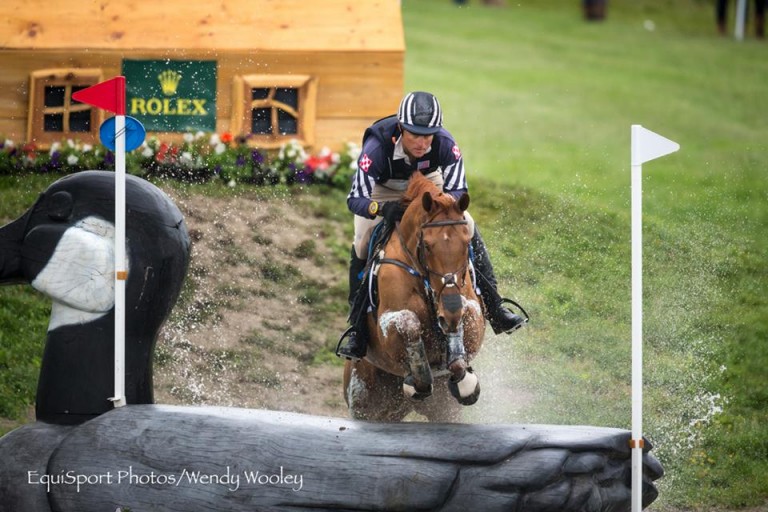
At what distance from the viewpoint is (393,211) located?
727cm

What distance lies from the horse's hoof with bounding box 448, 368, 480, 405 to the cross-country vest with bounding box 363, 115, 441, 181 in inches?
50.4

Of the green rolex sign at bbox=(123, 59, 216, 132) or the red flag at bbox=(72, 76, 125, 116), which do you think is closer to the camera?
the red flag at bbox=(72, 76, 125, 116)

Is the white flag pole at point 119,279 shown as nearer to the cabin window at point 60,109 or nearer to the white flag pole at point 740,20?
the cabin window at point 60,109

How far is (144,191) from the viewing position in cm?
656

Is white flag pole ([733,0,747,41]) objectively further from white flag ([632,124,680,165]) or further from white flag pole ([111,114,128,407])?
white flag pole ([111,114,128,407])

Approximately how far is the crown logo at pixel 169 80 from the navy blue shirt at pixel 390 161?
4.68 metres

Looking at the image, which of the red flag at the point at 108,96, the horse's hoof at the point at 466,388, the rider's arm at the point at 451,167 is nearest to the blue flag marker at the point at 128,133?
the red flag at the point at 108,96

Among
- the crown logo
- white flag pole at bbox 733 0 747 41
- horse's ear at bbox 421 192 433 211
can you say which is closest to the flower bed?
the crown logo

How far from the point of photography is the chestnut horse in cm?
669

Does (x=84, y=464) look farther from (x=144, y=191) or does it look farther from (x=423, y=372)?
(x=423, y=372)

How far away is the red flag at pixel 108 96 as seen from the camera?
6523 millimetres

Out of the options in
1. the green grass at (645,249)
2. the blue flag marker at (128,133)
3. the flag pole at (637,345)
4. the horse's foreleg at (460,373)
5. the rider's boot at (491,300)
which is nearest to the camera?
the flag pole at (637,345)

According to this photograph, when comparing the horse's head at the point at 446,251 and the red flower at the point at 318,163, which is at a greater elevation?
the horse's head at the point at 446,251

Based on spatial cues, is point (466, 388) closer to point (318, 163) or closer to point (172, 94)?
point (318, 163)
